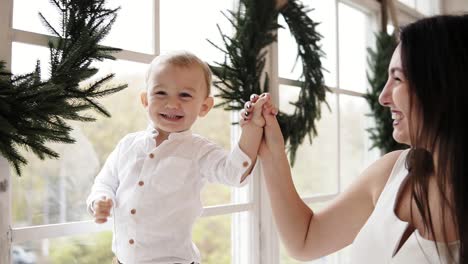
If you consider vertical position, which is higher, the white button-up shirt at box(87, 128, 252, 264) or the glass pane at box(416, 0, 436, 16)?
the glass pane at box(416, 0, 436, 16)

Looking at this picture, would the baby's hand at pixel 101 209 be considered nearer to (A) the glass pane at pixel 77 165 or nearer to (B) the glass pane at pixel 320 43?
(A) the glass pane at pixel 77 165

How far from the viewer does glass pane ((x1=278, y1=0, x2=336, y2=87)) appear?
191cm

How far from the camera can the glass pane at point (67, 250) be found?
1112mm

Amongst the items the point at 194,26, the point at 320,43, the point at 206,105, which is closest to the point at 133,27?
the point at 194,26

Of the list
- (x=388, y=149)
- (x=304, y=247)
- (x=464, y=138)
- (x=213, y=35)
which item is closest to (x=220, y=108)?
(x=213, y=35)

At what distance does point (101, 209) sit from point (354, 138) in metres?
1.88

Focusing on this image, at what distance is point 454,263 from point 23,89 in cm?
90

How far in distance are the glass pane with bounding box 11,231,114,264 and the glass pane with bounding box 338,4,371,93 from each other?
60.1 inches

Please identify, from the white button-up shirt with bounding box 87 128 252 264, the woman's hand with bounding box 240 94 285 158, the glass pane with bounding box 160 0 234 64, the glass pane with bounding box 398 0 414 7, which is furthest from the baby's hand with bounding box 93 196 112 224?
the glass pane with bounding box 398 0 414 7

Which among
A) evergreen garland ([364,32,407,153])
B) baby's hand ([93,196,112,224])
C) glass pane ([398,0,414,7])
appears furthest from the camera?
glass pane ([398,0,414,7])

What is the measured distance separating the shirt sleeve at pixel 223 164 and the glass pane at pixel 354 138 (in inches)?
56.3

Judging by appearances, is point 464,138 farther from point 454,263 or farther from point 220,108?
point 220,108

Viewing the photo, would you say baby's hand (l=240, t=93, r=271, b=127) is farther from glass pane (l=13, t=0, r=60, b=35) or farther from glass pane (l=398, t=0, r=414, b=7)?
glass pane (l=398, t=0, r=414, b=7)

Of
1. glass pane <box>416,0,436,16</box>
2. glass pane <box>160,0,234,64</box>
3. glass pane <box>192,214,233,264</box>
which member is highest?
glass pane <box>416,0,436,16</box>
